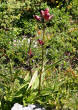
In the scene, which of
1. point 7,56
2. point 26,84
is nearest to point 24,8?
point 7,56

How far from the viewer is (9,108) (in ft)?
11.6

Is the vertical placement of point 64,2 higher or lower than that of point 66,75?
higher

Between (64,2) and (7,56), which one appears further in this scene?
(64,2)

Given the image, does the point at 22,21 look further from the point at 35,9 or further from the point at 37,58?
the point at 37,58

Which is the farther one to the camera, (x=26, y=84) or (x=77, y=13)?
(x=77, y=13)

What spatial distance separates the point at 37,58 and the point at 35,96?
139cm

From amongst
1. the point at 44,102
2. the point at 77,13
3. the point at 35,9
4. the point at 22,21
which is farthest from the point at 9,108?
the point at 77,13

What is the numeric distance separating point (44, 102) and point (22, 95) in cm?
38

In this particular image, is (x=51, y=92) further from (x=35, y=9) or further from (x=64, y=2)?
(x=64, y=2)

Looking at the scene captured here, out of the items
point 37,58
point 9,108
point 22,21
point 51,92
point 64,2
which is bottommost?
point 9,108

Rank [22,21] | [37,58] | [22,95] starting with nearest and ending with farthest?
[22,95], [37,58], [22,21]

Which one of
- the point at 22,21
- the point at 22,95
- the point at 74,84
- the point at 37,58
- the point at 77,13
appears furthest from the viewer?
the point at 77,13

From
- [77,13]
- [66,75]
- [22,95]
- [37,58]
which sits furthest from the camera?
[77,13]

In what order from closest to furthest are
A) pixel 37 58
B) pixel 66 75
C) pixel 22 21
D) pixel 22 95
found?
pixel 22 95
pixel 66 75
pixel 37 58
pixel 22 21
